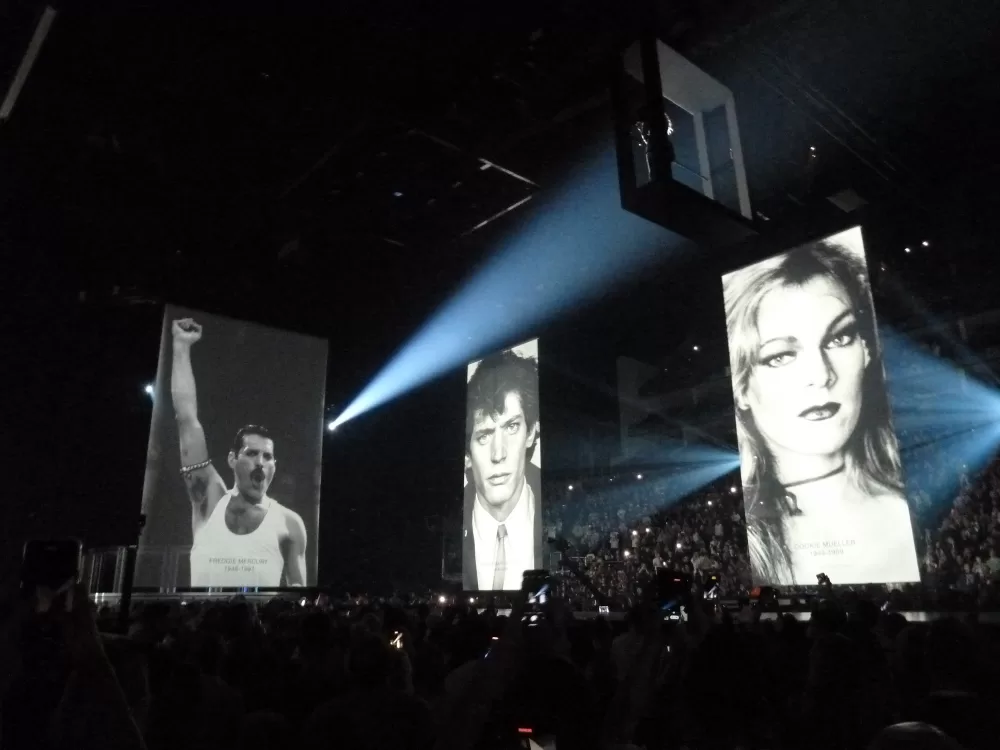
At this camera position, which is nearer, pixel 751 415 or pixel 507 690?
pixel 507 690

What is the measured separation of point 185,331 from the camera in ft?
31.7

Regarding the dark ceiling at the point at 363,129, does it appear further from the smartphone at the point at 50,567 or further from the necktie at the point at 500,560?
the necktie at the point at 500,560

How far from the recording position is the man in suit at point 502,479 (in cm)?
1060

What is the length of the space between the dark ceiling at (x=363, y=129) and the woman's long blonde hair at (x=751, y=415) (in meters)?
0.77

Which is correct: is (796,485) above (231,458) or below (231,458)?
below

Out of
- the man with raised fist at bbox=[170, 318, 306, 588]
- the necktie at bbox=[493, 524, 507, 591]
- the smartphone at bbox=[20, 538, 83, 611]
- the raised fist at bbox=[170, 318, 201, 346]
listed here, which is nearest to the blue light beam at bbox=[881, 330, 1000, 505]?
the necktie at bbox=[493, 524, 507, 591]

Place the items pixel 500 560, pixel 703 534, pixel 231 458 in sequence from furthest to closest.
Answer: pixel 703 534
pixel 500 560
pixel 231 458

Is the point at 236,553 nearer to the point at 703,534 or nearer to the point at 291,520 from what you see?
the point at 291,520

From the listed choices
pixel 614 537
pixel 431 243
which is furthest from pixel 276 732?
pixel 614 537

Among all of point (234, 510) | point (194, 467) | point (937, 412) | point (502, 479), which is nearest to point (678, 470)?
point (502, 479)

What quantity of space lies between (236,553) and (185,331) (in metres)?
3.23

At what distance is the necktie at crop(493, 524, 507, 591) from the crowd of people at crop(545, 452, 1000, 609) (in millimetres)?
1044

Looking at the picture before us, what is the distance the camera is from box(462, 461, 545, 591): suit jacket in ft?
34.2

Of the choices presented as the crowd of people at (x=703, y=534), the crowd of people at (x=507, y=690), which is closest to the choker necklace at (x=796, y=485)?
the crowd of people at (x=703, y=534)
